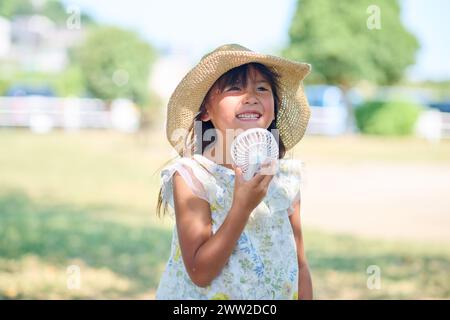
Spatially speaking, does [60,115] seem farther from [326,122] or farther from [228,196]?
[228,196]

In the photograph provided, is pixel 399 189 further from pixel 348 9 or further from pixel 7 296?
pixel 348 9

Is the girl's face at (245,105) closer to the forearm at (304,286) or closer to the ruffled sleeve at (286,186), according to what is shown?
the ruffled sleeve at (286,186)

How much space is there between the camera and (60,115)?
982 inches

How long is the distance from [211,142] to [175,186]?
21 cm

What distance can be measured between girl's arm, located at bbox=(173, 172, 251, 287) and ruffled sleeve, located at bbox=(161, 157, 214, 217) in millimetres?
15

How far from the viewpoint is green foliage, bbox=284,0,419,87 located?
88.4 feet

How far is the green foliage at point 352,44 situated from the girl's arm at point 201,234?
25.3 meters

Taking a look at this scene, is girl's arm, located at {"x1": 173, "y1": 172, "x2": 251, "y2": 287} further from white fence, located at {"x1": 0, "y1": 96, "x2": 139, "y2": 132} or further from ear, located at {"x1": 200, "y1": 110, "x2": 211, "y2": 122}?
white fence, located at {"x1": 0, "y1": 96, "x2": 139, "y2": 132}

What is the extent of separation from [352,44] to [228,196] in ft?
84.9

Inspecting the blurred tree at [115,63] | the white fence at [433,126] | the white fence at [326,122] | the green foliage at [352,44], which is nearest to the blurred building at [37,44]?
the blurred tree at [115,63]

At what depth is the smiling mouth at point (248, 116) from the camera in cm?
208

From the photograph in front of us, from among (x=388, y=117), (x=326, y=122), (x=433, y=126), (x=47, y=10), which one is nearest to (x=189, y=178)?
(x=433, y=126)

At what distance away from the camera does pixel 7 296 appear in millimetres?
4297

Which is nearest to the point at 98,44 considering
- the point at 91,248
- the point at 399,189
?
the point at 399,189
